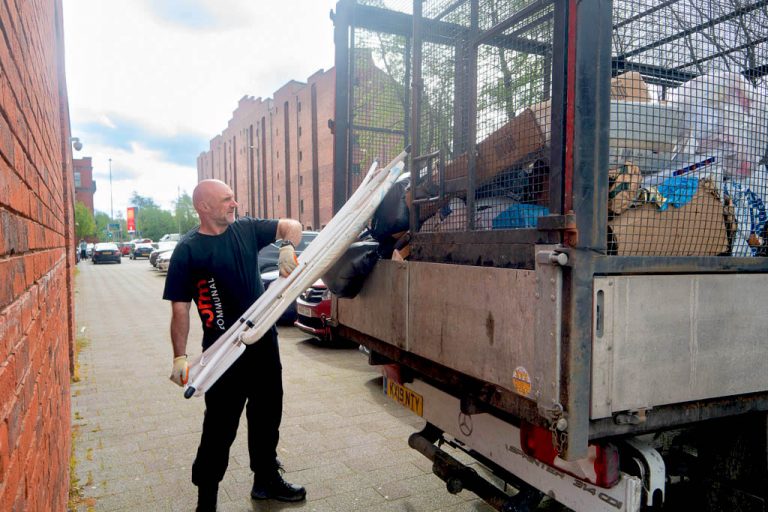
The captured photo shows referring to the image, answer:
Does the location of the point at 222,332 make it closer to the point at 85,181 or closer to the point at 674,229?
the point at 674,229

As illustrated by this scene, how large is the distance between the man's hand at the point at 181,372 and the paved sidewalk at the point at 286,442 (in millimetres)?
1037

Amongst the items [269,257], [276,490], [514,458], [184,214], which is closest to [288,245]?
[276,490]

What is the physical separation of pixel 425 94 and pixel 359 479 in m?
2.68

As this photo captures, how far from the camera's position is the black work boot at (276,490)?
3514 millimetres

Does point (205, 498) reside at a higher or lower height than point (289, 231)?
lower

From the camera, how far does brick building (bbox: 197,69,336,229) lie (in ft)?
114

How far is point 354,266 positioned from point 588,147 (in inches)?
58.6

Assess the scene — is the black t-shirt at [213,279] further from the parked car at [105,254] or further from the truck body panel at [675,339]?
the parked car at [105,254]

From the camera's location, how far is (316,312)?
313 inches

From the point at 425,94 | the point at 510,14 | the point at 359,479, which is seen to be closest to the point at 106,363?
the point at 359,479

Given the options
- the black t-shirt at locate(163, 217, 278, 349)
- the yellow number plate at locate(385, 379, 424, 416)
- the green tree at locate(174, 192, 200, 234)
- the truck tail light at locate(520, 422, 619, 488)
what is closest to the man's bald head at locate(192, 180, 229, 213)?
the black t-shirt at locate(163, 217, 278, 349)

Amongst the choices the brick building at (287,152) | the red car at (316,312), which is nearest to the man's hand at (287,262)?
the red car at (316,312)

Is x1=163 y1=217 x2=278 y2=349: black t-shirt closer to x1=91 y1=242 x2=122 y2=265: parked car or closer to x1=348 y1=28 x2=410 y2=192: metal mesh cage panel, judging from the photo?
x1=348 y1=28 x2=410 y2=192: metal mesh cage panel

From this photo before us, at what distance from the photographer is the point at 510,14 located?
2361mm
